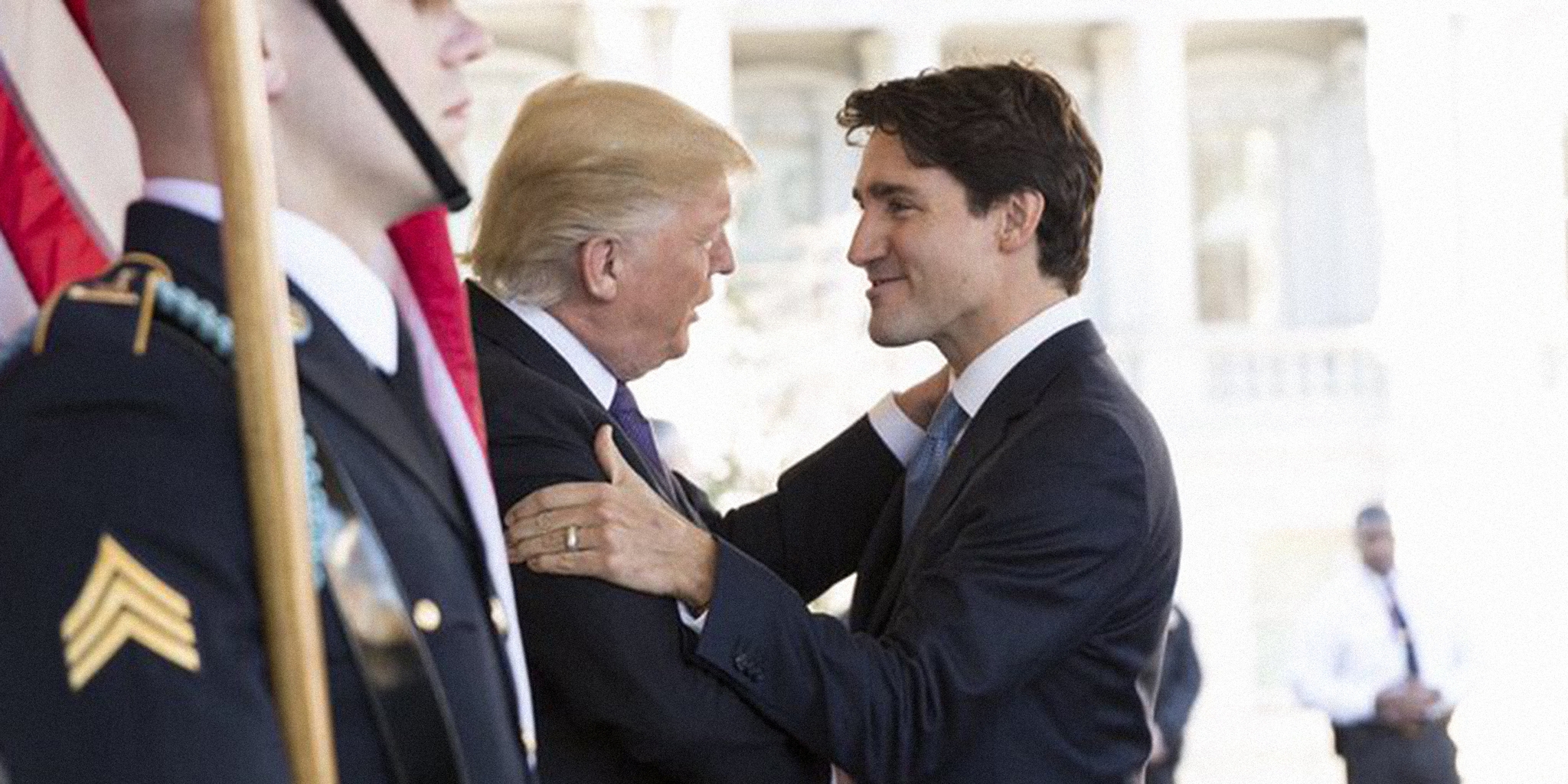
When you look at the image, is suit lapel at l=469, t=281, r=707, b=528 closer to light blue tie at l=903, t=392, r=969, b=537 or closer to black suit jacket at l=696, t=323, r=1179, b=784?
black suit jacket at l=696, t=323, r=1179, b=784

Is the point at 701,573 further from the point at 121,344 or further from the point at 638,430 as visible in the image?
the point at 121,344

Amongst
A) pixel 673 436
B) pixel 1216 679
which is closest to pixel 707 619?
pixel 673 436

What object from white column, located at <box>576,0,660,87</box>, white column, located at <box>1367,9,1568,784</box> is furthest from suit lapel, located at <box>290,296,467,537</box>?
white column, located at <box>1367,9,1568,784</box>

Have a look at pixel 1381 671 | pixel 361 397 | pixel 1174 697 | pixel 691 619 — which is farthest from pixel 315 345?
pixel 1174 697

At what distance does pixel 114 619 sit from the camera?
1907 mm

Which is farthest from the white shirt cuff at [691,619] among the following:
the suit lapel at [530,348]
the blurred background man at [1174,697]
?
the blurred background man at [1174,697]

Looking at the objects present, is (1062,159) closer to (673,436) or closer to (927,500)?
(927,500)

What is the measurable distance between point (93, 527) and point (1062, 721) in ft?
6.00

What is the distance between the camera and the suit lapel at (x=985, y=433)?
12.0ft

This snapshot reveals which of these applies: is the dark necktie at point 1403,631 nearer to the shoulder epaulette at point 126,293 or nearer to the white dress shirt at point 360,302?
the white dress shirt at point 360,302

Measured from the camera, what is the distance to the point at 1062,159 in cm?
389

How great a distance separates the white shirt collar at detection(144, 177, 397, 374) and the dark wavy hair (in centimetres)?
165

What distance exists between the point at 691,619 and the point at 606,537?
0.49ft

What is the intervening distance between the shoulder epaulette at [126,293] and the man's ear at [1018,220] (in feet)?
6.01
